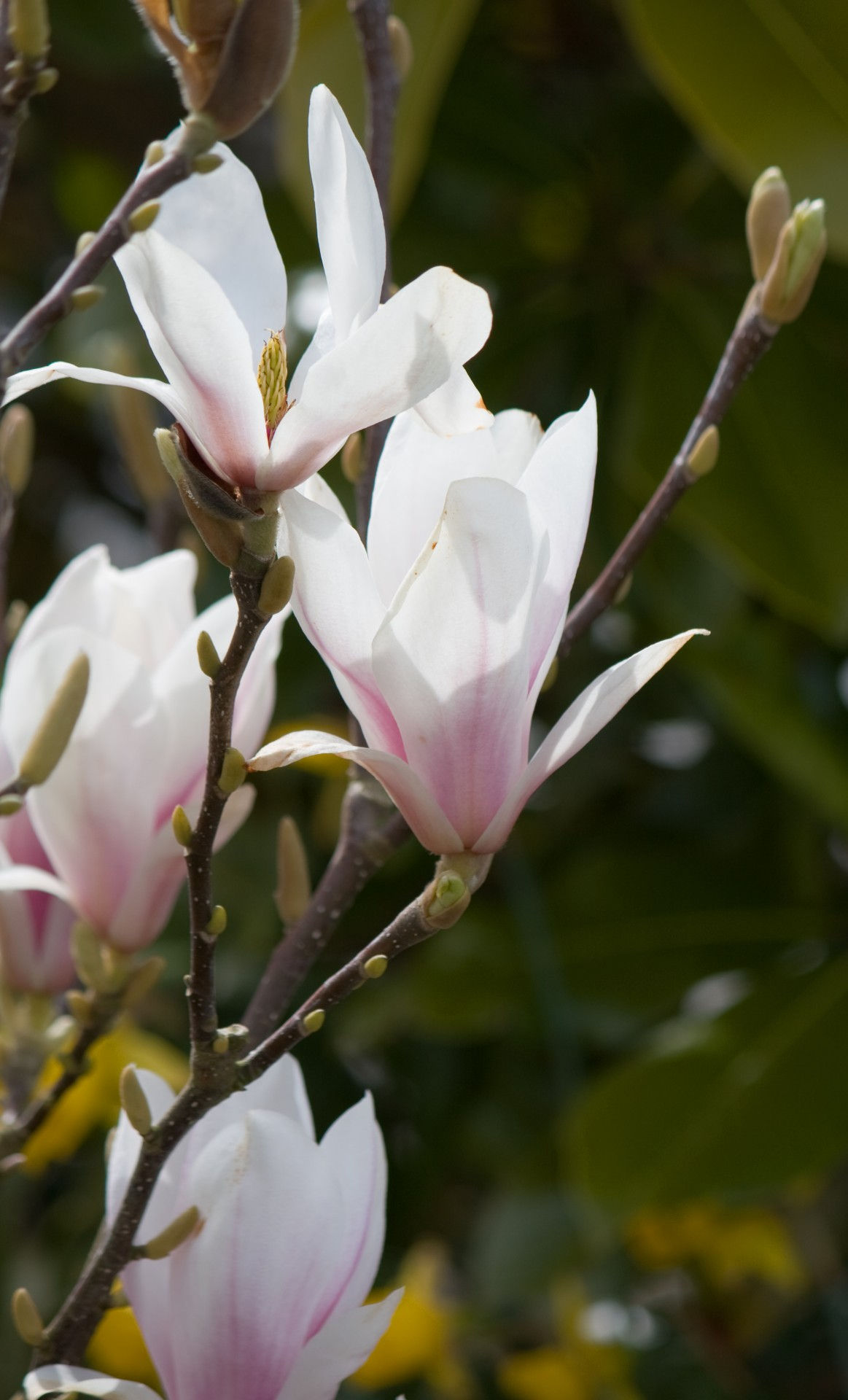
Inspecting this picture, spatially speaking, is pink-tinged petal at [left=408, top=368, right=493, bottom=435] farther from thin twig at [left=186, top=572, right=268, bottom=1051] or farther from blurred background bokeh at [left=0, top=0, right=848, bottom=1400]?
blurred background bokeh at [left=0, top=0, right=848, bottom=1400]

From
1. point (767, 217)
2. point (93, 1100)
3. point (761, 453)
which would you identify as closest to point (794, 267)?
point (767, 217)

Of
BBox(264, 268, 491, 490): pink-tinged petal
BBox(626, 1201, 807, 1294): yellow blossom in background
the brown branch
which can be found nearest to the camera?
BBox(264, 268, 491, 490): pink-tinged petal

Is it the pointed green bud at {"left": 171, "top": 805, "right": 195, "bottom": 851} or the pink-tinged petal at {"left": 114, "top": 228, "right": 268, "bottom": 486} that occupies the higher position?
the pink-tinged petal at {"left": 114, "top": 228, "right": 268, "bottom": 486}

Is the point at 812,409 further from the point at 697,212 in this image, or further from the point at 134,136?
the point at 134,136

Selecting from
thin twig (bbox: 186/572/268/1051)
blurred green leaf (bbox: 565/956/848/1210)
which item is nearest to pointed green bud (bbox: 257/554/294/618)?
thin twig (bbox: 186/572/268/1051)

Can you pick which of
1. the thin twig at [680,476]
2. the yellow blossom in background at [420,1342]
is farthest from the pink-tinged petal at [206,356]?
the yellow blossom in background at [420,1342]

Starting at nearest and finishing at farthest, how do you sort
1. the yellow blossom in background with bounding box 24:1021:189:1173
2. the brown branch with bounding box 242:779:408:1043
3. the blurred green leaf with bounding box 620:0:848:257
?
the brown branch with bounding box 242:779:408:1043 < the yellow blossom in background with bounding box 24:1021:189:1173 < the blurred green leaf with bounding box 620:0:848:257

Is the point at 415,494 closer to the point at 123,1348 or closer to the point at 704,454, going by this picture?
the point at 704,454
